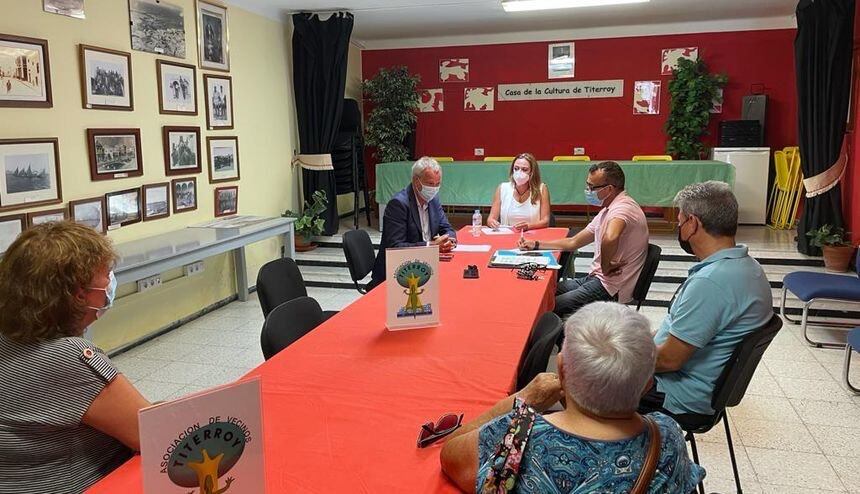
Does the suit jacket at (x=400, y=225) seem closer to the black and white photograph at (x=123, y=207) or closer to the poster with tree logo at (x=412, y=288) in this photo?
the poster with tree logo at (x=412, y=288)

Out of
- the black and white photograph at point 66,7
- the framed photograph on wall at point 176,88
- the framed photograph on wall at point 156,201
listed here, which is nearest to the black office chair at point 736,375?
the framed photograph on wall at point 156,201

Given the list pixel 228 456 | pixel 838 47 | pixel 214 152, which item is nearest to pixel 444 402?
pixel 228 456

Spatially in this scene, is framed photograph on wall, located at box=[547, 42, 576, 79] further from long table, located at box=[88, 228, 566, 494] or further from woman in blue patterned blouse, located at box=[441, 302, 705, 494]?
woman in blue patterned blouse, located at box=[441, 302, 705, 494]

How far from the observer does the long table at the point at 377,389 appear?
149cm

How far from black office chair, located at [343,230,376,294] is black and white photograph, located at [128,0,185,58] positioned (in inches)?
89.3

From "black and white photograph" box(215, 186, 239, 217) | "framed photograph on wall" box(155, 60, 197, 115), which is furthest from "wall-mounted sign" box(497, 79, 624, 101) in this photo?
"framed photograph on wall" box(155, 60, 197, 115)

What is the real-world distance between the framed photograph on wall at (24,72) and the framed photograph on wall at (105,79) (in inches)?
11.3

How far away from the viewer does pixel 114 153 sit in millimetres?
4516

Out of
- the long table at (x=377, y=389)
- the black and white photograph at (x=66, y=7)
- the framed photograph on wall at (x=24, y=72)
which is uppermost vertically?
the black and white photograph at (x=66, y=7)

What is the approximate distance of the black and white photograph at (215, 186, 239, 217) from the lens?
230 inches

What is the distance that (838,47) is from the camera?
6.35 metres

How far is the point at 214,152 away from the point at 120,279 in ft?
7.42

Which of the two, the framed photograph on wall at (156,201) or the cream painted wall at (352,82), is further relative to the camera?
the cream painted wall at (352,82)

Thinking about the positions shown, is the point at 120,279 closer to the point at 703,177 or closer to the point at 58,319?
the point at 58,319
